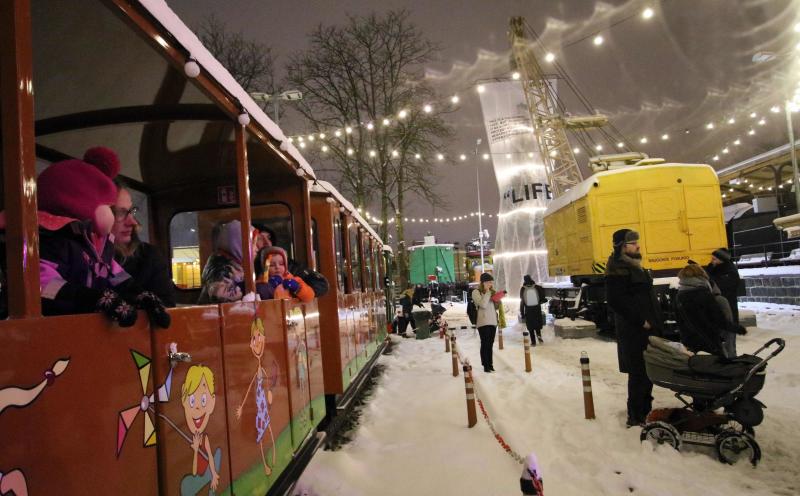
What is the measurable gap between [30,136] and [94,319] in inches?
22.0

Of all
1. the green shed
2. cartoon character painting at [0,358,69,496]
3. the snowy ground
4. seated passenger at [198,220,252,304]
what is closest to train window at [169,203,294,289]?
seated passenger at [198,220,252,304]

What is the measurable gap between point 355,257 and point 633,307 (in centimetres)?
441

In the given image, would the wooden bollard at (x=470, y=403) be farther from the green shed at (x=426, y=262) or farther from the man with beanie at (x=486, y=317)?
the green shed at (x=426, y=262)

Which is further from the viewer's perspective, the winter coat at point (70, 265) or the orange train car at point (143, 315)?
the winter coat at point (70, 265)

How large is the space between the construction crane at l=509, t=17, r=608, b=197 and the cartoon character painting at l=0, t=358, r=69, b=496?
A: 81.4 ft

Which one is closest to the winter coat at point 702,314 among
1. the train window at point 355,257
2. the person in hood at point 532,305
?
the train window at point 355,257

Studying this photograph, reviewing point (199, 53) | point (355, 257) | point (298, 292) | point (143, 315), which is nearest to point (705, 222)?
point (355, 257)

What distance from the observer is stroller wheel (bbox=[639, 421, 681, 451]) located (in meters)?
4.15

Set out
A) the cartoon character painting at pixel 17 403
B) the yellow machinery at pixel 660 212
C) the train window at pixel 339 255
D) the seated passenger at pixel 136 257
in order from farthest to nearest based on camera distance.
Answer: the yellow machinery at pixel 660 212
the train window at pixel 339 255
the seated passenger at pixel 136 257
the cartoon character painting at pixel 17 403

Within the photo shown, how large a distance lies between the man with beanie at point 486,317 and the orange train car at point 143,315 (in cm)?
425

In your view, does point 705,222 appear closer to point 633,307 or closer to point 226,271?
point 633,307

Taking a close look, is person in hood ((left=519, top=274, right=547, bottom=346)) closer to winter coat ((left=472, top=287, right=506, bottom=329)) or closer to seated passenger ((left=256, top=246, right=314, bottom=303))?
winter coat ((left=472, top=287, right=506, bottom=329))

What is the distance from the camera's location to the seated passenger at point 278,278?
12.5 ft

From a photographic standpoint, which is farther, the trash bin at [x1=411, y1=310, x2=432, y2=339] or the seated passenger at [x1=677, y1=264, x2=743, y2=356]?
the trash bin at [x1=411, y1=310, x2=432, y2=339]
